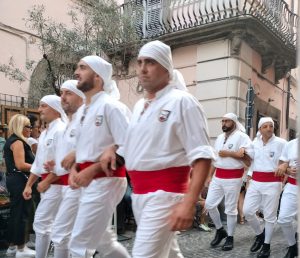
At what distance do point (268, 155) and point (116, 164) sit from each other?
4007mm

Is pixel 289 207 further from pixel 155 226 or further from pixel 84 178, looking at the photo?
pixel 155 226

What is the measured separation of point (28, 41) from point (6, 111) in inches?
146

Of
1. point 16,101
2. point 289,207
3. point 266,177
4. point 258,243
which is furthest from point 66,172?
point 16,101

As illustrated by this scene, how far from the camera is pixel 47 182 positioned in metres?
4.91

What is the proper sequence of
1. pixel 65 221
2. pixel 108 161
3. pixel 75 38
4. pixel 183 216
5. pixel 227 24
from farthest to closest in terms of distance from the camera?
pixel 227 24 < pixel 75 38 < pixel 65 221 < pixel 108 161 < pixel 183 216

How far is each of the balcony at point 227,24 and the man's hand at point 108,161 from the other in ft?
28.1

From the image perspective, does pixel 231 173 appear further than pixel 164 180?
Yes

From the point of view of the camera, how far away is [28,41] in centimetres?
1283

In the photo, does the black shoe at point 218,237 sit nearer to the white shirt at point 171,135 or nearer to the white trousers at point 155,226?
the white trousers at point 155,226

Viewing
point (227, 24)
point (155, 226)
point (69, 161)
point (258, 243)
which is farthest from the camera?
point (227, 24)

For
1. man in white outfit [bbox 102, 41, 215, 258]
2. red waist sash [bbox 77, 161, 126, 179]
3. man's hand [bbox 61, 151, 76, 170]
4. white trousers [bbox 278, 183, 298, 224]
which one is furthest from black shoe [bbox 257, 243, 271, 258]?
man in white outfit [bbox 102, 41, 215, 258]

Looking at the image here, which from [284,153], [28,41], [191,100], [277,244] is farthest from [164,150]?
[28,41]

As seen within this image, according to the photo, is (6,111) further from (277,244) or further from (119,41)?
(277,244)

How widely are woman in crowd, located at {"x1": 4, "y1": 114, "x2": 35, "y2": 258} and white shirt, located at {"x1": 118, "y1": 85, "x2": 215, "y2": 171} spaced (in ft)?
11.4
